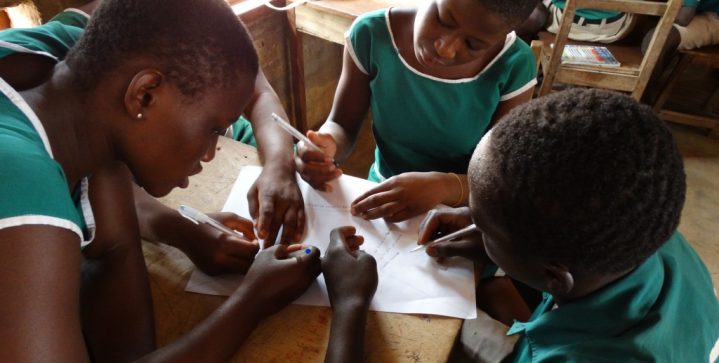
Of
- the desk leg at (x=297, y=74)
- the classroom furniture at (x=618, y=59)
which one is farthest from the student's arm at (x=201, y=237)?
the classroom furniture at (x=618, y=59)

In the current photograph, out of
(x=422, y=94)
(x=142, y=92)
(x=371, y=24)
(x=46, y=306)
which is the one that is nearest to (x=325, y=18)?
(x=371, y=24)

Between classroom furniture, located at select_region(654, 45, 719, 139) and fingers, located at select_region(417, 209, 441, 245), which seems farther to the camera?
classroom furniture, located at select_region(654, 45, 719, 139)

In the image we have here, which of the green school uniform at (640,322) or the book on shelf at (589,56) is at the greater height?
the green school uniform at (640,322)

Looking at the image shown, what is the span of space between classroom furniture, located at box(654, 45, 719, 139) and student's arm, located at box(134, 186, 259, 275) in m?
2.80

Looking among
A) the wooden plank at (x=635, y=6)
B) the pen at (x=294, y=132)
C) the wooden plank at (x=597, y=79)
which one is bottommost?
the wooden plank at (x=597, y=79)

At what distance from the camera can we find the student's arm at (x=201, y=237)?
803 millimetres

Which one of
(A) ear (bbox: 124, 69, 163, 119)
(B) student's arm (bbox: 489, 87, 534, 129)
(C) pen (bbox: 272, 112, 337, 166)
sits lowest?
(C) pen (bbox: 272, 112, 337, 166)

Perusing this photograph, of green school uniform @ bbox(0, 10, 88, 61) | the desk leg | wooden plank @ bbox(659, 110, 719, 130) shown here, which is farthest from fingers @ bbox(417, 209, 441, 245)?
wooden plank @ bbox(659, 110, 719, 130)

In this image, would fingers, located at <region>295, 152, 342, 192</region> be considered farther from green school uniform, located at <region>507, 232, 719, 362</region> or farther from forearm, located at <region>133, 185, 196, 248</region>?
green school uniform, located at <region>507, 232, 719, 362</region>

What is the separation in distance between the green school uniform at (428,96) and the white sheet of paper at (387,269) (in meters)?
0.34

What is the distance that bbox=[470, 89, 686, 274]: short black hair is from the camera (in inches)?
20.6

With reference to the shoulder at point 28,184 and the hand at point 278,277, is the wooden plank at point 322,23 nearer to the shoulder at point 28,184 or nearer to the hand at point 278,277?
the hand at point 278,277

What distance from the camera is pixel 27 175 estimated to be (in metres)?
0.52

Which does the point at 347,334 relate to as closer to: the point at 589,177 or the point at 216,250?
the point at 216,250
